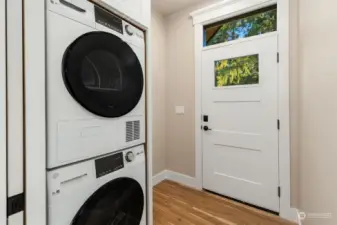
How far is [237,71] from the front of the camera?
2305mm

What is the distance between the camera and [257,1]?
6.98 ft

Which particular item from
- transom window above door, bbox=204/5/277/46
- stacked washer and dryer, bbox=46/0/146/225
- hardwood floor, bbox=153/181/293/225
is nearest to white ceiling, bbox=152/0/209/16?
transom window above door, bbox=204/5/277/46

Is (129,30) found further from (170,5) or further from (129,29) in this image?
(170,5)

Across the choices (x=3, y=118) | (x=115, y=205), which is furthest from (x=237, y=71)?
(x=3, y=118)

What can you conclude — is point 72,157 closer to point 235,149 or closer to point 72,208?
point 72,208

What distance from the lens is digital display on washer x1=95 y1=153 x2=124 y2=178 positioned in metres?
1.04

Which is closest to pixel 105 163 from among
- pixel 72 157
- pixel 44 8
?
pixel 72 157

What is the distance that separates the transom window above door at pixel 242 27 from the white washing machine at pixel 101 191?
6.29 feet

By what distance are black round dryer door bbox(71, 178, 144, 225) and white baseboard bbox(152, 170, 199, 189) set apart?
148 cm

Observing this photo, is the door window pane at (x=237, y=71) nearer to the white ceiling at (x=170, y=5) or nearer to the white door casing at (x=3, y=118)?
the white ceiling at (x=170, y=5)

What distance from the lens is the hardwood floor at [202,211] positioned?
189 centimetres

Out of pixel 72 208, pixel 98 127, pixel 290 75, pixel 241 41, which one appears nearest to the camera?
pixel 72 208

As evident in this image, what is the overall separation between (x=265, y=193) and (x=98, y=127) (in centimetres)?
201

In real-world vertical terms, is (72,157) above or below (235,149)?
above
